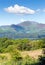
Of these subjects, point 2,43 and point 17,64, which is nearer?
point 17,64

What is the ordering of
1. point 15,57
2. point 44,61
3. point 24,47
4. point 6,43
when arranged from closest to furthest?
point 44,61 < point 15,57 < point 24,47 < point 6,43

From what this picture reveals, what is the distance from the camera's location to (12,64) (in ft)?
62.3

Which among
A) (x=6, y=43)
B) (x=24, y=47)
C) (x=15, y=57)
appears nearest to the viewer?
(x=15, y=57)

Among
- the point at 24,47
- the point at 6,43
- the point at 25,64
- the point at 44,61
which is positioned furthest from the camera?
the point at 6,43

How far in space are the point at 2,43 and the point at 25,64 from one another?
A: 40.1 metres

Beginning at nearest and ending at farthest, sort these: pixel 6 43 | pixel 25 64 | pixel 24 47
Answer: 1. pixel 25 64
2. pixel 24 47
3. pixel 6 43

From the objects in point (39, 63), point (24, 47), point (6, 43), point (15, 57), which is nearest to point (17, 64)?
point (39, 63)

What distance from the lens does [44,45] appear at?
47656 millimetres

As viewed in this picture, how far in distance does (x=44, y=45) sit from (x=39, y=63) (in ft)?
91.8

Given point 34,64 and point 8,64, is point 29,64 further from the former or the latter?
point 8,64

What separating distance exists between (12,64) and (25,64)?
1125 millimetres

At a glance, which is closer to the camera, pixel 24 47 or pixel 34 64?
pixel 34 64

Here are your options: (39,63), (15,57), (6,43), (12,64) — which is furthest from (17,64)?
(6,43)

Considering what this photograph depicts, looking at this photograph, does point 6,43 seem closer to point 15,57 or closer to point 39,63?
point 15,57
